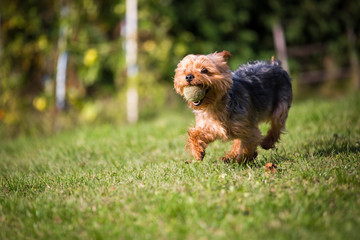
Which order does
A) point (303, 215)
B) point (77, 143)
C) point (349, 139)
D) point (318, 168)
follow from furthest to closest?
point (77, 143) → point (349, 139) → point (318, 168) → point (303, 215)

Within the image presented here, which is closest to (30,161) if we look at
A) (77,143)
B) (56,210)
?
(77,143)

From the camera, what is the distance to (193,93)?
12.1ft

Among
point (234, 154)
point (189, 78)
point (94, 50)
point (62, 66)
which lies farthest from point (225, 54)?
point (62, 66)

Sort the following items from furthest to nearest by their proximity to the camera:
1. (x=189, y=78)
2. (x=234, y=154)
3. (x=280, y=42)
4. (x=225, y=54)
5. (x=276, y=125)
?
Result: 1. (x=280, y=42)
2. (x=276, y=125)
3. (x=234, y=154)
4. (x=225, y=54)
5. (x=189, y=78)

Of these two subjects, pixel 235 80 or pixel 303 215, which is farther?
pixel 235 80

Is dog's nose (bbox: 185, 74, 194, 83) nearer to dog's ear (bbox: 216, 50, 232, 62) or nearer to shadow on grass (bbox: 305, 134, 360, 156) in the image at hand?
dog's ear (bbox: 216, 50, 232, 62)

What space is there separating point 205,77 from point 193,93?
0.67ft

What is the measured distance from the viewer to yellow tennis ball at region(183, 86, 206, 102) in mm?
3676

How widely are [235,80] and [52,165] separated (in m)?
2.71

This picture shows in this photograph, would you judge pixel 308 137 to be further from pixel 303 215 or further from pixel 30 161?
pixel 30 161

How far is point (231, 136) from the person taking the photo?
4.09m

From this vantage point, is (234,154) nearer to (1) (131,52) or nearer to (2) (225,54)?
(2) (225,54)

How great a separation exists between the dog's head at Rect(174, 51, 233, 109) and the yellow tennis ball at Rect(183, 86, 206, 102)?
0.03m

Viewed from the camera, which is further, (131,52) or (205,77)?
(131,52)
